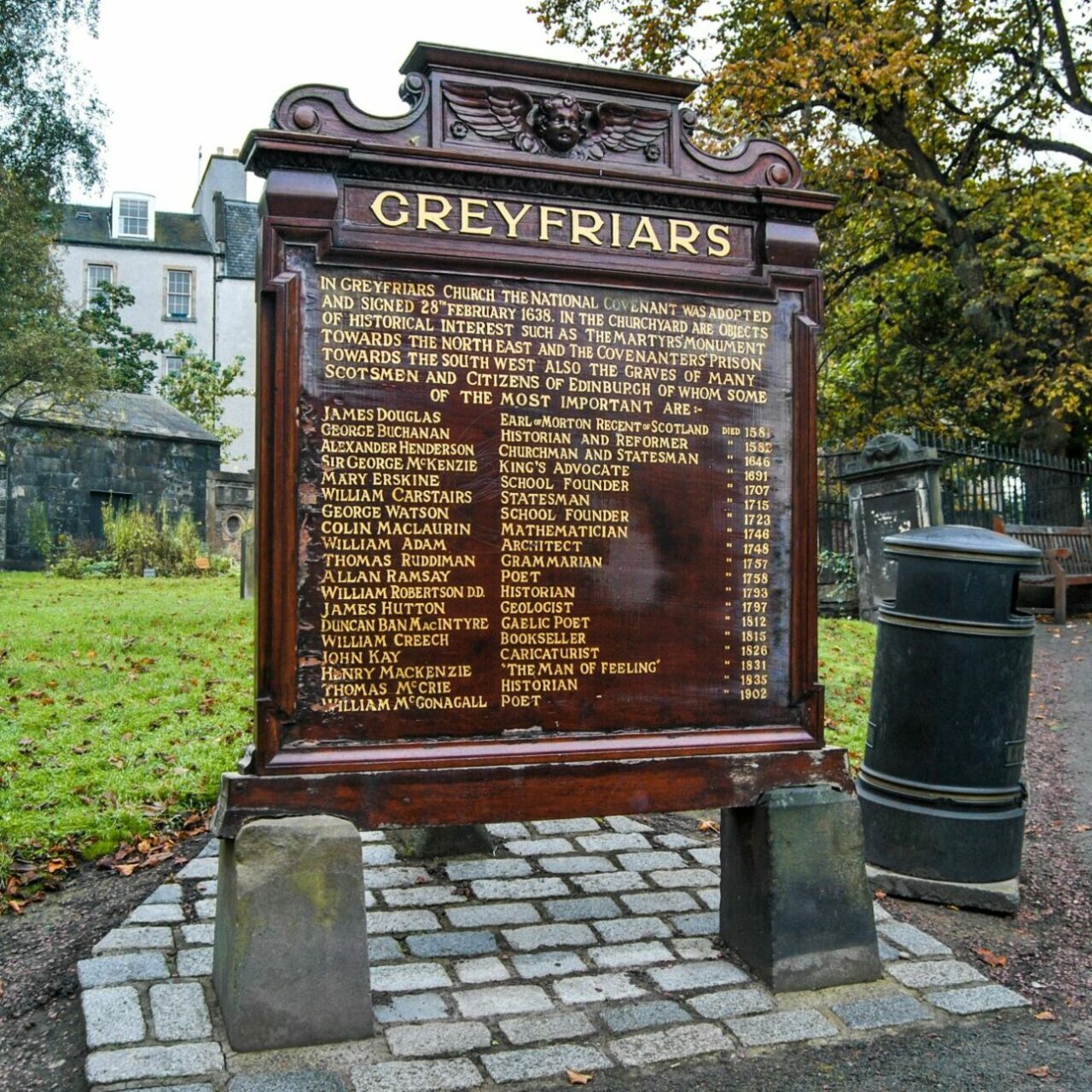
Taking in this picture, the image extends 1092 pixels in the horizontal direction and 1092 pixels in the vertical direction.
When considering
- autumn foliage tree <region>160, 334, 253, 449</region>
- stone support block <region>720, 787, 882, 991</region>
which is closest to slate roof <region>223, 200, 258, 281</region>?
autumn foliage tree <region>160, 334, 253, 449</region>

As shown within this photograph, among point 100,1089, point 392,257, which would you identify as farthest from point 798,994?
point 392,257

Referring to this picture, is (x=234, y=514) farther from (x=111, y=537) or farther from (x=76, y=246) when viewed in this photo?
(x=76, y=246)

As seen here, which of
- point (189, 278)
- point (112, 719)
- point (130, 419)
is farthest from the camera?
point (189, 278)

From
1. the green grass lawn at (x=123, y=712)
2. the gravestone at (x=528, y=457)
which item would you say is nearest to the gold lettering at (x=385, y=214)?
the gravestone at (x=528, y=457)

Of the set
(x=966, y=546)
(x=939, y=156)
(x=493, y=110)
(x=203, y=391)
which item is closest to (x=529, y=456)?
(x=493, y=110)

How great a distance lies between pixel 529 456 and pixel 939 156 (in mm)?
19548

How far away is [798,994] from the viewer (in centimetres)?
425

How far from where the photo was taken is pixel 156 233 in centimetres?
4809

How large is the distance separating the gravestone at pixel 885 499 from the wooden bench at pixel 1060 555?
1744mm

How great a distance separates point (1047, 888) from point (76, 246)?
48.9 metres

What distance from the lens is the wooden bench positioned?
15586 millimetres

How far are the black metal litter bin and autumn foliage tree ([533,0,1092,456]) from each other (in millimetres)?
12983

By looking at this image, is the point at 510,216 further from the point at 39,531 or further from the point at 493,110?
the point at 39,531

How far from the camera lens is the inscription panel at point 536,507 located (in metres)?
3.99
